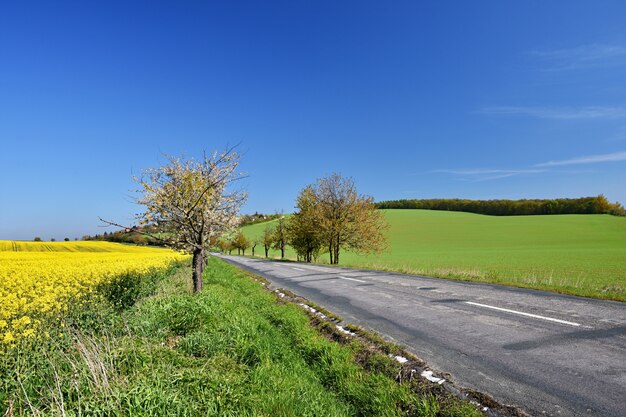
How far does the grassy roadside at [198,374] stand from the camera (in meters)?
3.68

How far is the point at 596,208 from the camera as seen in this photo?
9256cm

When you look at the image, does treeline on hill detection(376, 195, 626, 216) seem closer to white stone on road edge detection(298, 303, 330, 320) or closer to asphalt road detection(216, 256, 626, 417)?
asphalt road detection(216, 256, 626, 417)

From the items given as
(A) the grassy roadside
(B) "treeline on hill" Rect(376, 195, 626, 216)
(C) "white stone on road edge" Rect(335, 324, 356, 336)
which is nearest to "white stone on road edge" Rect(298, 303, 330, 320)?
(C) "white stone on road edge" Rect(335, 324, 356, 336)

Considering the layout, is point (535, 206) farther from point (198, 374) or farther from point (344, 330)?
point (198, 374)

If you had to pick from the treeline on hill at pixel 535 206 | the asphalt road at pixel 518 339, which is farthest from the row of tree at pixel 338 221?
the treeline on hill at pixel 535 206

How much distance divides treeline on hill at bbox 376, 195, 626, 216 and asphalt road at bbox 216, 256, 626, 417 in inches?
4079

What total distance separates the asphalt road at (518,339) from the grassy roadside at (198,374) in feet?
3.40

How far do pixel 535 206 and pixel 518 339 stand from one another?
363ft

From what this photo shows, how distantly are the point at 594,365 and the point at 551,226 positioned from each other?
8483cm

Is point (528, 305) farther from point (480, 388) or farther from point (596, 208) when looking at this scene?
point (596, 208)

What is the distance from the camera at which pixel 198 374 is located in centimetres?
438

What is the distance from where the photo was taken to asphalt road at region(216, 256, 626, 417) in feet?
14.3

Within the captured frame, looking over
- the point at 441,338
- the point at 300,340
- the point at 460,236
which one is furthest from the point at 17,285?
the point at 460,236

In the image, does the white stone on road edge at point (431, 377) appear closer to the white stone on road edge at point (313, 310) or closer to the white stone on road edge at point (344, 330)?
the white stone on road edge at point (344, 330)
